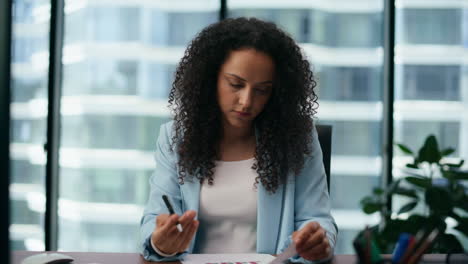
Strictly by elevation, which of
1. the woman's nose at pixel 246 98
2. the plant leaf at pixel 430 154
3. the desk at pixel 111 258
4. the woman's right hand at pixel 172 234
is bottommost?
the desk at pixel 111 258

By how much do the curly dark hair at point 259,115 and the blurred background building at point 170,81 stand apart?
5.10 ft

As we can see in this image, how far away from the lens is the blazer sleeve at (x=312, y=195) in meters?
1.33

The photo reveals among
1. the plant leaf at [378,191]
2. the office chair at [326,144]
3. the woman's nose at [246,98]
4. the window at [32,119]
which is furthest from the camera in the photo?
the window at [32,119]

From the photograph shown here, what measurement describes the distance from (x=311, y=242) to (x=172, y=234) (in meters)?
0.31

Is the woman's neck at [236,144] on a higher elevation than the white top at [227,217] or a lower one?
higher

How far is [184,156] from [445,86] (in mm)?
2326

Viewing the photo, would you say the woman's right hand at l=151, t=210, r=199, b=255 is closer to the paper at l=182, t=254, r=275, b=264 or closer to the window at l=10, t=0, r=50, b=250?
the paper at l=182, t=254, r=275, b=264

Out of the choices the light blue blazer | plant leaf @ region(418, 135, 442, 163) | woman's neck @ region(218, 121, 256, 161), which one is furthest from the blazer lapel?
plant leaf @ region(418, 135, 442, 163)

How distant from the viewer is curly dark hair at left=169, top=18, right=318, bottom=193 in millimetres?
1338

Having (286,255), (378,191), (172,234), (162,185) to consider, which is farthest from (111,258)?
(378,191)

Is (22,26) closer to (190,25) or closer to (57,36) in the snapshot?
(57,36)

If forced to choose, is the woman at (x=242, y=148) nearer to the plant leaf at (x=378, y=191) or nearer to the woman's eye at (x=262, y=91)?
the woman's eye at (x=262, y=91)

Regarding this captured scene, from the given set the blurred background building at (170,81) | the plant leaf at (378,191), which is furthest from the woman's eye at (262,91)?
the blurred background building at (170,81)

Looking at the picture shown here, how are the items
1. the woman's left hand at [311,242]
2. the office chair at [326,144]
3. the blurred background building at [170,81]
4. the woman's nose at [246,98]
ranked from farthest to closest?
the blurred background building at [170,81] → the office chair at [326,144] → the woman's nose at [246,98] → the woman's left hand at [311,242]
